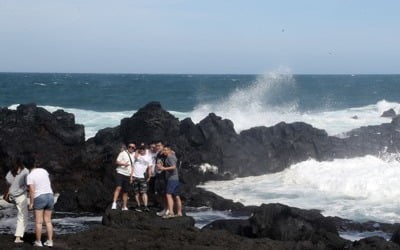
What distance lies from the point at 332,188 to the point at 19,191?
11827mm

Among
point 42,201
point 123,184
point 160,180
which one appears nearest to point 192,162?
point 160,180

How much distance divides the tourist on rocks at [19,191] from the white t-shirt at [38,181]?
0.26 meters

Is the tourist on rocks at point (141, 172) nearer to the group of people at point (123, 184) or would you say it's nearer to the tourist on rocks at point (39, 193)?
the group of people at point (123, 184)

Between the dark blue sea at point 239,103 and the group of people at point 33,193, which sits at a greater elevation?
the dark blue sea at point 239,103

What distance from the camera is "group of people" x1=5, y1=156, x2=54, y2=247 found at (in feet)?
33.9

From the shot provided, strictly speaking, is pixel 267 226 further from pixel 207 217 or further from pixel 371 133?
pixel 371 133

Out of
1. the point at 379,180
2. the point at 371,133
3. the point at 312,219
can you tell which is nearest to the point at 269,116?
the point at 371,133

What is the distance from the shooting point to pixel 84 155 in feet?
66.7

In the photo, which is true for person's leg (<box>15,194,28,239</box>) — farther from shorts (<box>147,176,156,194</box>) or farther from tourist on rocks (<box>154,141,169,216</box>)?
shorts (<box>147,176,156,194</box>)

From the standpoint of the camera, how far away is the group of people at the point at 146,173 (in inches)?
535

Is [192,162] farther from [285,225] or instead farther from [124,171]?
[285,225]

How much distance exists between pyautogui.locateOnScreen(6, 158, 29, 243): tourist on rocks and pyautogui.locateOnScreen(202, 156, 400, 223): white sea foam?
25.7ft

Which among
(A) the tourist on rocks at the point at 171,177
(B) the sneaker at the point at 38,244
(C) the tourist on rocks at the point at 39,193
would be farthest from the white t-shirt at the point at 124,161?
(B) the sneaker at the point at 38,244

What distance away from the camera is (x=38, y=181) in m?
10.3
